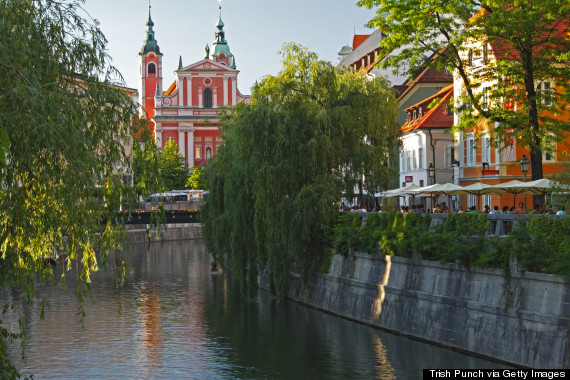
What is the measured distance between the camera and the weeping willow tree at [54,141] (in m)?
13.6

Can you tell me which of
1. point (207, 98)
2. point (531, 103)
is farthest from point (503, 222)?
point (207, 98)

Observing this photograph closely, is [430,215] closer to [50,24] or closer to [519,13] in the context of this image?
[519,13]

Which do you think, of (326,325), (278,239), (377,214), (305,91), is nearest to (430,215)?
(377,214)

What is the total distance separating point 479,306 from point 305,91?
1530 cm

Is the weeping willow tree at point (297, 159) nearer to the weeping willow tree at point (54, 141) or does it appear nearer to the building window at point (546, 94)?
the building window at point (546, 94)

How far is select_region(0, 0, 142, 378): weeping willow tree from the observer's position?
1365 cm

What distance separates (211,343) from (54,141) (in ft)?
51.5

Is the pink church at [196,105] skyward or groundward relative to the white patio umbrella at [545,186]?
skyward

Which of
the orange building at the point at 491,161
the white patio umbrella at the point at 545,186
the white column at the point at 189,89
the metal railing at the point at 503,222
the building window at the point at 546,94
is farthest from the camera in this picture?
the white column at the point at 189,89

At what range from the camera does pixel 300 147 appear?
33.6 metres

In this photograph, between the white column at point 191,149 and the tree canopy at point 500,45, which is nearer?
the tree canopy at point 500,45

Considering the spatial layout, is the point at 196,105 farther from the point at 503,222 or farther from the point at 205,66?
the point at 503,222

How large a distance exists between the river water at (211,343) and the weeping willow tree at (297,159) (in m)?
2.36

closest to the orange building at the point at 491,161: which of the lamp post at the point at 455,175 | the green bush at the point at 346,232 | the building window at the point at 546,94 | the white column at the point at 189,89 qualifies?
the lamp post at the point at 455,175
